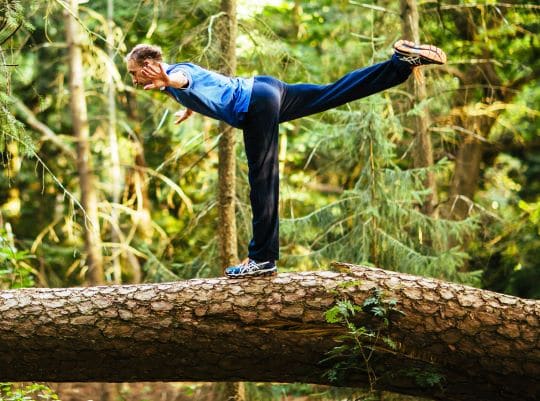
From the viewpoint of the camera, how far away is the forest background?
8.54 m

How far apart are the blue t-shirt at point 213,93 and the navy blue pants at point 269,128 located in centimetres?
8

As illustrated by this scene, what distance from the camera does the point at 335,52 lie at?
40.8ft

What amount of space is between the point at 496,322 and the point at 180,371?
2356 mm

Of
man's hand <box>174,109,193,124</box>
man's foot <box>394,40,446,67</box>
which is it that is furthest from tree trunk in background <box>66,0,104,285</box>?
man's foot <box>394,40,446,67</box>

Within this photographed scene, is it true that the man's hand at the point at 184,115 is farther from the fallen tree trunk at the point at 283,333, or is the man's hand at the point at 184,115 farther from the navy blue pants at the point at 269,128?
the fallen tree trunk at the point at 283,333

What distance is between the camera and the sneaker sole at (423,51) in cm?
546

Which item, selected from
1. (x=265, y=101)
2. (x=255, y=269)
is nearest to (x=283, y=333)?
(x=255, y=269)

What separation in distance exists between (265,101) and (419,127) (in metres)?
5.35

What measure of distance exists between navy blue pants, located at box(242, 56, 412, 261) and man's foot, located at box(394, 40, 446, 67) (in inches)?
5.8

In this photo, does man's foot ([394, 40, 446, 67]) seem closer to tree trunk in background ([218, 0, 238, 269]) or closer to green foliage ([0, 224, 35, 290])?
tree trunk in background ([218, 0, 238, 269])

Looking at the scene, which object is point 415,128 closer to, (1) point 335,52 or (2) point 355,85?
(1) point 335,52

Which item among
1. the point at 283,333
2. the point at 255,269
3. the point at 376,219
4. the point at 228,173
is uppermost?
the point at 228,173

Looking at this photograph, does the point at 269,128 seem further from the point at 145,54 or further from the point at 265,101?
the point at 145,54

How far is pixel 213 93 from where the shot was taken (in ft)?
18.3
